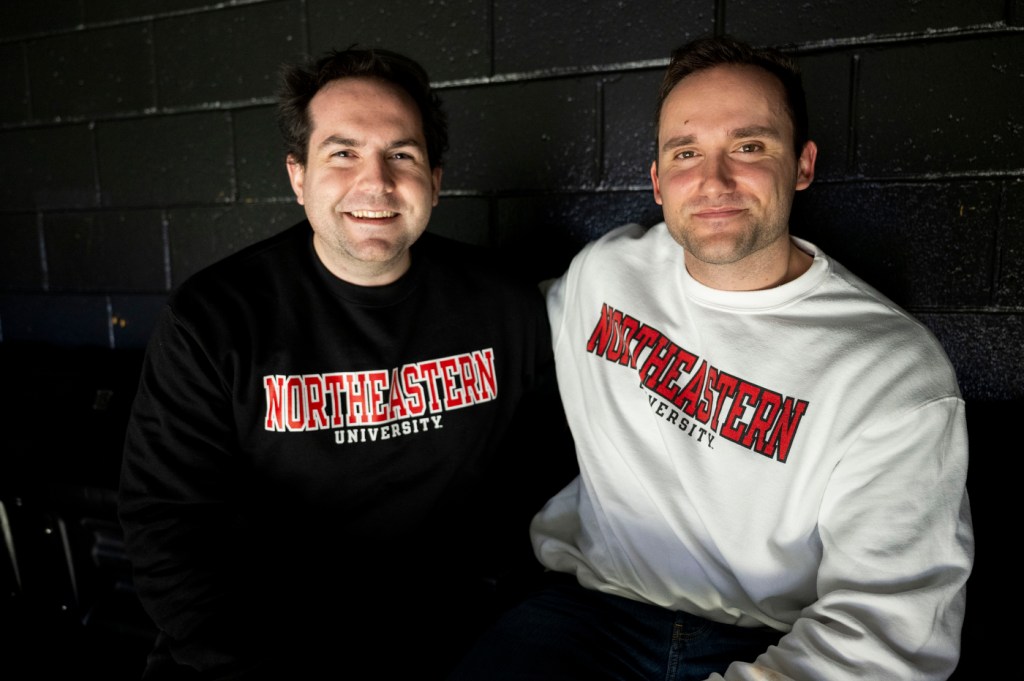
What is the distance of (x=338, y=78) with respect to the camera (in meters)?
1.57

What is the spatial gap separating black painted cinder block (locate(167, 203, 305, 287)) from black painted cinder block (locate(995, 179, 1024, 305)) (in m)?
1.91

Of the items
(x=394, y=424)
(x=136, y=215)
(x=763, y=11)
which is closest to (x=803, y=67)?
(x=763, y=11)

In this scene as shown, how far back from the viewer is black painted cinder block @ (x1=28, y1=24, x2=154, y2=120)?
2441 millimetres

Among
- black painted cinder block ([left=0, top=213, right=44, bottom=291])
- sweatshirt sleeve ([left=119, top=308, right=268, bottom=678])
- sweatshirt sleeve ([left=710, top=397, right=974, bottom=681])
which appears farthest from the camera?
black painted cinder block ([left=0, top=213, right=44, bottom=291])

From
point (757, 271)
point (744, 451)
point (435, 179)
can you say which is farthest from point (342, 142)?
point (744, 451)

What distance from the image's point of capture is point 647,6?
1.83 m

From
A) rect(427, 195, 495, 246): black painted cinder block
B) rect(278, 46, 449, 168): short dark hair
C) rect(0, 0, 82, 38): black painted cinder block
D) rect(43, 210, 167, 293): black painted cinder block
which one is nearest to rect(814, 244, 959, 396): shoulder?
rect(278, 46, 449, 168): short dark hair

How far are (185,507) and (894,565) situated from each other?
1224 mm

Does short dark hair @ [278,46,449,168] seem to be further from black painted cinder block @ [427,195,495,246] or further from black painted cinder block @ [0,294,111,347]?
black painted cinder block @ [0,294,111,347]

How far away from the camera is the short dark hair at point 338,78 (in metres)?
1.58

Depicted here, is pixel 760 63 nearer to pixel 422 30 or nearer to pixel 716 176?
pixel 716 176

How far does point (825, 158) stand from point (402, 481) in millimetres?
1248

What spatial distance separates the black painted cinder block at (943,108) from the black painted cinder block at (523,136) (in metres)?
0.68

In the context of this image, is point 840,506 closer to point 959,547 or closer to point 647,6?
point 959,547
